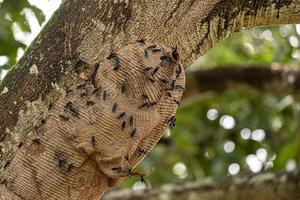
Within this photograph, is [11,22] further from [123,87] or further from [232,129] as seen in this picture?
[232,129]

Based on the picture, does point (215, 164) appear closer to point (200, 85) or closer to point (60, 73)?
point (200, 85)

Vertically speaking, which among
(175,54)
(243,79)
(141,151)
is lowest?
(243,79)

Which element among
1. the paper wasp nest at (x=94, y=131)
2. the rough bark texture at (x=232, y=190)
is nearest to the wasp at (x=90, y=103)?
the paper wasp nest at (x=94, y=131)

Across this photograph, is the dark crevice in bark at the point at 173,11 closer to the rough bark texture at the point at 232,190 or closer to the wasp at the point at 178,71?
the wasp at the point at 178,71

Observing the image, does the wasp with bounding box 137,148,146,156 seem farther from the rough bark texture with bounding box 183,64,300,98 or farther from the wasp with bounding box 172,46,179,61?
the rough bark texture with bounding box 183,64,300,98

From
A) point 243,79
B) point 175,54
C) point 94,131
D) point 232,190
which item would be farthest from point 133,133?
point 243,79

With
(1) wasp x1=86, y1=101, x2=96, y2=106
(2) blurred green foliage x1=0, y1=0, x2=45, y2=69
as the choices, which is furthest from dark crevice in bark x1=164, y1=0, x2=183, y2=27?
(2) blurred green foliage x1=0, y1=0, x2=45, y2=69
